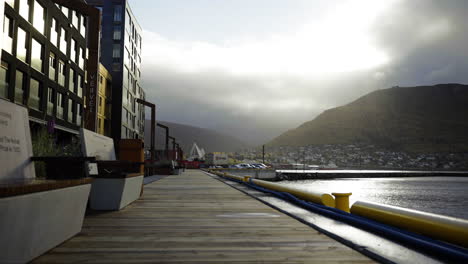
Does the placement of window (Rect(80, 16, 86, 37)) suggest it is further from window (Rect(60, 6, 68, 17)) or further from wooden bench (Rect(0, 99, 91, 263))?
wooden bench (Rect(0, 99, 91, 263))

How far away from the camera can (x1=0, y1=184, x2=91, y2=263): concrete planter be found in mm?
2424

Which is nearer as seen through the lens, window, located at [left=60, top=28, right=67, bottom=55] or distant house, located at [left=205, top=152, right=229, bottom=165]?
window, located at [left=60, top=28, right=67, bottom=55]

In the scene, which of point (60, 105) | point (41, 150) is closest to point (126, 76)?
point (60, 105)

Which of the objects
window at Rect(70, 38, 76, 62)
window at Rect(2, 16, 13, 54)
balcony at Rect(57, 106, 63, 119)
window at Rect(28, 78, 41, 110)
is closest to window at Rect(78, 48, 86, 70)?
window at Rect(70, 38, 76, 62)

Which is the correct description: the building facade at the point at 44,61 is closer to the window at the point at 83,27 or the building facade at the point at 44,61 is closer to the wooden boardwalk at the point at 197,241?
the window at the point at 83,27

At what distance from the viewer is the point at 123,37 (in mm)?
46594

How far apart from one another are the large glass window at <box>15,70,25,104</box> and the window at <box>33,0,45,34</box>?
442 cm

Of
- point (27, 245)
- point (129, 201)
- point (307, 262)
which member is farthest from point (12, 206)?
point (129, 201)

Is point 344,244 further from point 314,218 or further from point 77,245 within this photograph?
point 77,245

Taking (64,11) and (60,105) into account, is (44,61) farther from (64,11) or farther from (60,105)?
(64,11)

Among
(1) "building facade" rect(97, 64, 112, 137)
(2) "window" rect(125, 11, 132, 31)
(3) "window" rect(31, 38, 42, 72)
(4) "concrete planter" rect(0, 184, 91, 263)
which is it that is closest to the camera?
(4) "concrete planter" rect(0, 184, 91, 263)

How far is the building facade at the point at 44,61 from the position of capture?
23.1 m

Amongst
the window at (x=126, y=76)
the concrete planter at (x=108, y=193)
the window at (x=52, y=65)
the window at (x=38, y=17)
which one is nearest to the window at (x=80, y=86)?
the window at (x=52, y=65)

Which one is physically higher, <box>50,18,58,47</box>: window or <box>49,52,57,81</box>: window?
<box>50,18,58,47</box>: window
